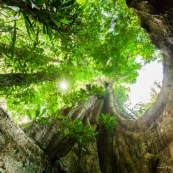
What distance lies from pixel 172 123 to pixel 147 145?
32.2 inches

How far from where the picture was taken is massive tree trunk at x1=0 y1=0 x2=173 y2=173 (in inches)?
123

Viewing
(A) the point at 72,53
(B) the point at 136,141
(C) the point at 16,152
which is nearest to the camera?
(C) the point at 16,152

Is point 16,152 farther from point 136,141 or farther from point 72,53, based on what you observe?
point 72,53

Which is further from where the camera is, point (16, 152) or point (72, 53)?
point (72, 53)

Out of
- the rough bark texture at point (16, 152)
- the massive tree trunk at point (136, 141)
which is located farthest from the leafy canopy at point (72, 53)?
the rough bark texture at point (16, 152)

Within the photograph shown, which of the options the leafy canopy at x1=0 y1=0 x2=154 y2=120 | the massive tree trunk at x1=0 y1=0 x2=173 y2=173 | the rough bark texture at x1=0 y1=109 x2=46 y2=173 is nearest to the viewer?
the rough bark texture at x1=0 y1=109 x2=46 y2=173

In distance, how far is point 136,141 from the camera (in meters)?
4.36

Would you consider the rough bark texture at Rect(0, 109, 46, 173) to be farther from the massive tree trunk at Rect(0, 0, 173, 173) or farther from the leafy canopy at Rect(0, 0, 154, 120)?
the leafy canopy at Rect(0, 0, 154, 120)

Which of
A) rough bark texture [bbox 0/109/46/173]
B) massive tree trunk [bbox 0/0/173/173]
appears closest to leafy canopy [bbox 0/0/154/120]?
massive tree trunk [bbox 0/0/173/173]

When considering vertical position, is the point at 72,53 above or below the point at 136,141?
above

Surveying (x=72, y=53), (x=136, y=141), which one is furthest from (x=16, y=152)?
(x=72, y=53)

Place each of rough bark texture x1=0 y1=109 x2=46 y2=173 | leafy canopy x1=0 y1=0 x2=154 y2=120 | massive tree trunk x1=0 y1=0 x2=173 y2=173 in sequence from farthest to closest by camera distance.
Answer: leafy canopy x1=0 y1=0 x2=154 y2=120, massive tree trunk x1=0 y1=0 x2=173 y2=173, rough bark texture x1=0 y1=109 x2=46 y2=173

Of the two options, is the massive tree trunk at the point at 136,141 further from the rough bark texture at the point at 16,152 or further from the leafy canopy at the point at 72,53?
the leafy canopy at the point at 72,53

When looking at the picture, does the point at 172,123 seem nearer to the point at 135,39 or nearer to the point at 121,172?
the point at 121,172
